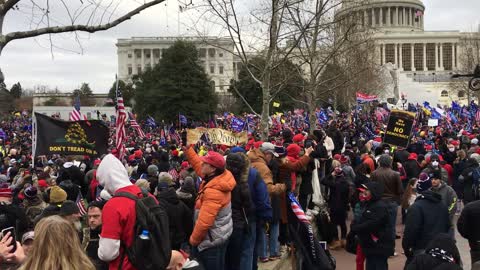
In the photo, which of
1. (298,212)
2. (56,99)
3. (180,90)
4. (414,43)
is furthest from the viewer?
(414,43)

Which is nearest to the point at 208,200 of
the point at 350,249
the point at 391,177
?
the point at 350,249

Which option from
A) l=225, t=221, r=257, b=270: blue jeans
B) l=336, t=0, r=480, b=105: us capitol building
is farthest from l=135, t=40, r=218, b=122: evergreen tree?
l=336, t=0, r=480, b=105: us capitol building

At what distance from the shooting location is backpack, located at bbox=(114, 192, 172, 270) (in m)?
3.92

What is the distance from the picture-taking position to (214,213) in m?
5.32

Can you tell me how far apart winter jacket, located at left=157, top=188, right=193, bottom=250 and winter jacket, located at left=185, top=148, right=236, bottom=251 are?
16.4 inches

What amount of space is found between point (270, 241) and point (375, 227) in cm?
172

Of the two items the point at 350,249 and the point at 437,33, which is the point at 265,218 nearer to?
the point at 350,249

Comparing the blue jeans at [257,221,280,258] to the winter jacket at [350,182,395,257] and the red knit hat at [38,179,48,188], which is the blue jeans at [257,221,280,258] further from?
the red knit hat at [38,179,48,188]

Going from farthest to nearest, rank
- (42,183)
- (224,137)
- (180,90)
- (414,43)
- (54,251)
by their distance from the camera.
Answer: (414,43) → (180,90) → (224,137) → (42,183) → (54,251)

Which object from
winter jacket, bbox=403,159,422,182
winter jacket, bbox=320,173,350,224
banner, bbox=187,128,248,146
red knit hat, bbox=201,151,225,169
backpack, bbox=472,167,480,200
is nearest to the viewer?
red knit hat, bbox=201,151,225,169

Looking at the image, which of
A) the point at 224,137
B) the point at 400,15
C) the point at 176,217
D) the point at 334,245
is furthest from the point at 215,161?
the point at 400,15

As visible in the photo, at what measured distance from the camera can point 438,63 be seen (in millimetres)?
104125

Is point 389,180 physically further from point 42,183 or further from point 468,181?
point 42,183

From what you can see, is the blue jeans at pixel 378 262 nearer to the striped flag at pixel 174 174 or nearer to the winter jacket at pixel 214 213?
the winter jacket at pixel 214 213
